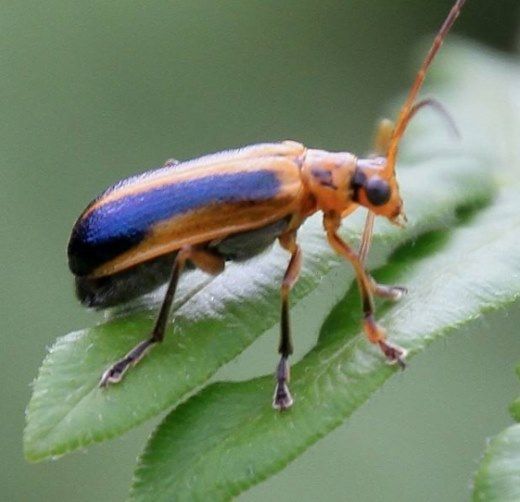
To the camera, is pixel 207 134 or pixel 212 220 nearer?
pixel 212 220

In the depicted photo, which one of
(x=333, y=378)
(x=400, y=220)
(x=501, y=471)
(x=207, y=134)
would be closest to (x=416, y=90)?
(x=400, y=220)

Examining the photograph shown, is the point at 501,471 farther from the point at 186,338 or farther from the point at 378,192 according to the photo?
the point at 378,192

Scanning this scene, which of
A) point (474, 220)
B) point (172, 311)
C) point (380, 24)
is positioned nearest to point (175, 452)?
point (172, 311)

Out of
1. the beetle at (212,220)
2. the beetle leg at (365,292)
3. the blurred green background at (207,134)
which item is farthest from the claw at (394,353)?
the blurred green background at (207,134)

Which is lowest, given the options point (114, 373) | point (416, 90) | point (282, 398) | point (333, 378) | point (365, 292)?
point (114, 373)

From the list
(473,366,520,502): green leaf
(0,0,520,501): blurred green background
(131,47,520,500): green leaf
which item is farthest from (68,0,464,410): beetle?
(0,0,520,501): blurred green background

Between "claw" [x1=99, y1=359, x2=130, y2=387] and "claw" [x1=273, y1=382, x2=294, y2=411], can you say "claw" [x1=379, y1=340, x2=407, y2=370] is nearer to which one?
"claw" [x1=273, y1=382, x2=294, y2=411]

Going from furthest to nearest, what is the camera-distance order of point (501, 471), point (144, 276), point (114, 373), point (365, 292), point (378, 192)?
1. point (378, 192)
2. point (144, 276)
3. point (365, 292)
4. point (114, 373)
5. point (501, 471)

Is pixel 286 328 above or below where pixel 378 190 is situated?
below
